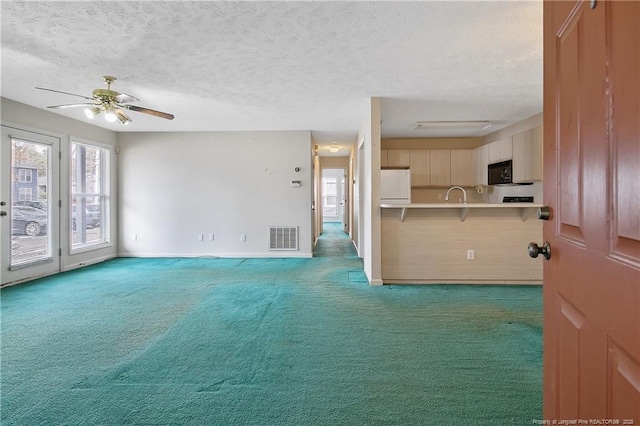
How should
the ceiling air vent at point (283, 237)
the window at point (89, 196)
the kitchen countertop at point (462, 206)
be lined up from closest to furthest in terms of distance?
1. the kitchen countertop at point (462, 206)
2. the window at point (89, 196)
3. the ceiling air vent at point (283, 237)

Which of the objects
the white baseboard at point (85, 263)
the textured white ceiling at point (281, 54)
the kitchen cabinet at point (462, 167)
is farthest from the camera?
the kitchen cabinet at point (462, 167)

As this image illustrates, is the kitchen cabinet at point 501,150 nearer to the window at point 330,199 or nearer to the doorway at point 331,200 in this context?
the doorway at point 331,200

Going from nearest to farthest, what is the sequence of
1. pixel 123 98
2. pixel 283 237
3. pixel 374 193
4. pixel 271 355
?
1. pixel 271 355
2. pixel 123 98
3. pixel 374 193
4. pixel 283 237

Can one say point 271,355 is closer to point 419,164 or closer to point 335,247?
point 335,247

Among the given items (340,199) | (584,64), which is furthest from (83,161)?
(340,199)

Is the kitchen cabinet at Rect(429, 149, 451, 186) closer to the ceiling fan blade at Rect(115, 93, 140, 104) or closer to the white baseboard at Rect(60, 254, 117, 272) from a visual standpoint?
the ceiling fan blade at Rect(115, 93, 140, 104)

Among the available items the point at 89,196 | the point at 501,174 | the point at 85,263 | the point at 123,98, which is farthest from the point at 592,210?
the point at 89,196

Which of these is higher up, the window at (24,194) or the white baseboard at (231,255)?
the window at (24,194)

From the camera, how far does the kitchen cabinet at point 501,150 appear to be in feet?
16.1

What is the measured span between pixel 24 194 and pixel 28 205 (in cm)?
16

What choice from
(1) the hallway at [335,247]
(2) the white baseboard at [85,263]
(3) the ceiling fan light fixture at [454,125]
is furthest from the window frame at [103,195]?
(3) the ceiling fan light fixture at [454,125]

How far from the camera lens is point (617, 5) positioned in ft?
2.25

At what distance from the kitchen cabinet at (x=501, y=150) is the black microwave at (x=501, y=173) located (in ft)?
0.27

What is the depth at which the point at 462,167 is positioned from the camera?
20.1 ft
